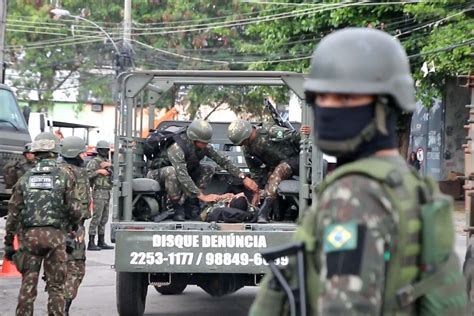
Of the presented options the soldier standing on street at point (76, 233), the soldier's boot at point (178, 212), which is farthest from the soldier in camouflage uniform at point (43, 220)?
the soldier's boot at point (178, 212)

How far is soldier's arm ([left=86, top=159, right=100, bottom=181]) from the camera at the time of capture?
47.7ft

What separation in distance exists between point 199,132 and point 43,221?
80.8 inches

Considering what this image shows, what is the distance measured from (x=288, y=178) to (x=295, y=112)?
18.4 metres

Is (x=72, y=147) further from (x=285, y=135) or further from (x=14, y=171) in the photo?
(x=14, y=171)

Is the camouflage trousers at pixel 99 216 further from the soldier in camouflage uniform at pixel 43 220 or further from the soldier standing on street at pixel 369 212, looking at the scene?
the soldier standing on street at pixel 369 212

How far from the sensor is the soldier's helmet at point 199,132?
8805 millimetres

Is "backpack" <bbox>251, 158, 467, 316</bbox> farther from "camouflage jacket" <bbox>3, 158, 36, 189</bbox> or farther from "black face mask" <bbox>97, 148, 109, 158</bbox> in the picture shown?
"black face mask" <bbox>97, 148, 109, 158</bbox>

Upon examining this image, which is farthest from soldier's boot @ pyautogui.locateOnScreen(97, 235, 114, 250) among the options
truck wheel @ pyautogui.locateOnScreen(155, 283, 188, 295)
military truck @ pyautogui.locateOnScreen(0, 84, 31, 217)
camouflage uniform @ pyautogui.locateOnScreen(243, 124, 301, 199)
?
camouflage uniform @ pyautogui.locateOnScreen(243, 124, 301, 199)

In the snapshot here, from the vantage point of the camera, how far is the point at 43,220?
287 inches

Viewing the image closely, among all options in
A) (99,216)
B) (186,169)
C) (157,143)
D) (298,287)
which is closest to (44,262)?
(186,169)

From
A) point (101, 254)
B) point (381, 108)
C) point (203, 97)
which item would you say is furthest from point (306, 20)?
point (381, 108)

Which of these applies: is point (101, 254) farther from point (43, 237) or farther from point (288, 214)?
point (43, 237)

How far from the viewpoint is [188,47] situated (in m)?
37.4

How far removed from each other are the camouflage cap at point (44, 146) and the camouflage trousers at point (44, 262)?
0.63 metres
